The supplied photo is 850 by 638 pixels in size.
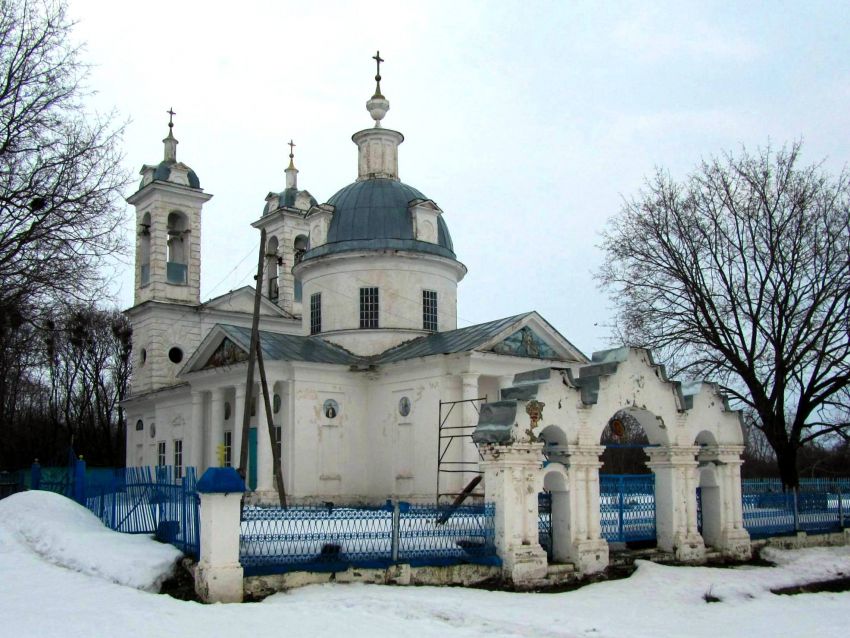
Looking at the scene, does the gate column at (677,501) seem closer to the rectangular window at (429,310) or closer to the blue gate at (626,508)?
the blue gate at (626,508)

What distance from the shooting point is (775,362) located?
907 inches

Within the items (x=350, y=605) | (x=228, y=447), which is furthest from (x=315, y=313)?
(x=350, y=605)

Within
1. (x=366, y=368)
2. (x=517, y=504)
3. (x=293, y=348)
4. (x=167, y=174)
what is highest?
(x=167, y=174)

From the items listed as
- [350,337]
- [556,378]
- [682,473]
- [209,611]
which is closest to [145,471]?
[209,611]

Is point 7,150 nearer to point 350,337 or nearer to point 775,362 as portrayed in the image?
point 350,337

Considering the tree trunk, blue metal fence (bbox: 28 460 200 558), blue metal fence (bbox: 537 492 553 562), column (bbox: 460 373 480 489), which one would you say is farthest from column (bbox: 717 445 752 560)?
blue metal fence (bbox: 28 460 200 558)

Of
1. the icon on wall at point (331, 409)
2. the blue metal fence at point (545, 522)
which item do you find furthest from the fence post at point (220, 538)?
the icon on wall at point (331, 409)

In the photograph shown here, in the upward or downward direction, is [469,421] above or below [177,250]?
below

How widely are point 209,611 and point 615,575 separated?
6901mm

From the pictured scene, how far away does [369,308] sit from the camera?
2700 cm

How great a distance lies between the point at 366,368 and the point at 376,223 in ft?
15.8

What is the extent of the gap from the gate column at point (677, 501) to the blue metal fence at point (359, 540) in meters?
4.05

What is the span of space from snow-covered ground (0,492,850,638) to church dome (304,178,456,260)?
539 inches

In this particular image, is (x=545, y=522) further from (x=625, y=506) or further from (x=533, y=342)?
(x=533, y=342)
